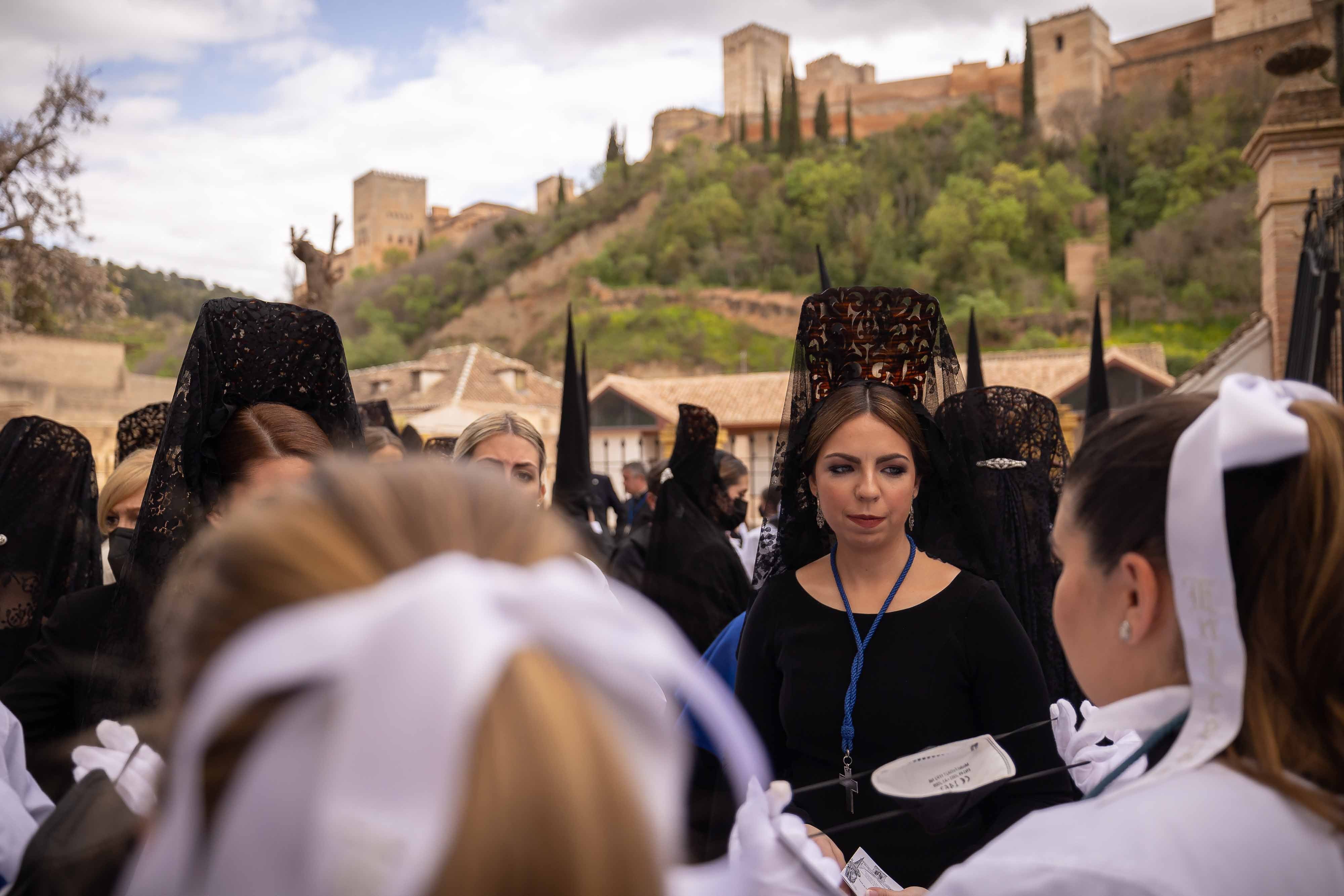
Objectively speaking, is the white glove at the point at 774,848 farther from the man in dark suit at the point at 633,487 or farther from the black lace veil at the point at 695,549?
the man in dark suit at the point at 633,487

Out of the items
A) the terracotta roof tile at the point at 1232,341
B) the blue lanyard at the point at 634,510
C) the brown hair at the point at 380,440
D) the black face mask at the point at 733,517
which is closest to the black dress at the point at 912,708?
the brown hair at the point at 380,440

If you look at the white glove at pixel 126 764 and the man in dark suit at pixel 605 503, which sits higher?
the white glove at pixel 126 764

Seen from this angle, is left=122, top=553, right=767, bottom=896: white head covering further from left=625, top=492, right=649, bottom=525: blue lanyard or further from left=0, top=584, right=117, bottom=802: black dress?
left=625, top=492, right=649, bottom=525: blue lanyard

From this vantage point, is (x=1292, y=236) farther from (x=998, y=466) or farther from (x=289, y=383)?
(x=289, y=383)

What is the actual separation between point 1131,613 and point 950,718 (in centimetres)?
100

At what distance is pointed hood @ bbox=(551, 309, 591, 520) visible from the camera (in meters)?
6.79

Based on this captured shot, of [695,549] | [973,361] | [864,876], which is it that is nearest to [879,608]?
[864,876]

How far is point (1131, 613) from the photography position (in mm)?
1158

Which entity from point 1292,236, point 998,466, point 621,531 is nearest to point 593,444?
point 621,531

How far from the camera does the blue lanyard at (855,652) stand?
6.91ft

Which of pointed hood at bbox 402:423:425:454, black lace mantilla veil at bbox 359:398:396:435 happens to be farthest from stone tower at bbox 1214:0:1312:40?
black lace mantilla veil at bbox 359:398:396:435

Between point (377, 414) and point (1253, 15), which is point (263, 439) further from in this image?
point (1253, 15)

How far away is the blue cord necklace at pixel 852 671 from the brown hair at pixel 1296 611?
3.45 feet

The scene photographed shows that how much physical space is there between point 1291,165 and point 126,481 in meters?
8.58
